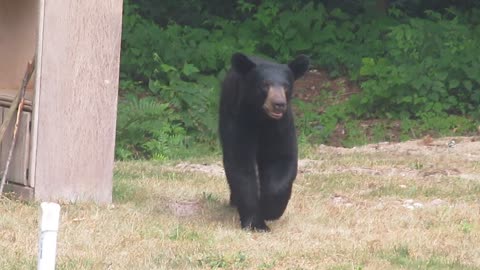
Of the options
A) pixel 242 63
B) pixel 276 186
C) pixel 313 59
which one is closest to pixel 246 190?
pixel 276 186

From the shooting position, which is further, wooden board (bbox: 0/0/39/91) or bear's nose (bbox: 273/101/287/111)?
wooden board (bbox: 0/0/39/91)

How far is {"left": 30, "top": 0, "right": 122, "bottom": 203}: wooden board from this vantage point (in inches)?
368

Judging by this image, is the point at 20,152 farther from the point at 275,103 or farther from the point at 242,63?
the point at 275,103

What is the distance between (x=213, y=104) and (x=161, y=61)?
7.87ft

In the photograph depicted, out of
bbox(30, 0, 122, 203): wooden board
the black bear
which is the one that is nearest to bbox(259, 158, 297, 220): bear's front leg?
the black bear

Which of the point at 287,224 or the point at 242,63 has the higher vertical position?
the point at 242,63

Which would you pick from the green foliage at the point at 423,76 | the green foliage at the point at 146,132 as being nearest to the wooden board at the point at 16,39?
the green foliage at the point at 146,132

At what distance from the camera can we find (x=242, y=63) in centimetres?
898

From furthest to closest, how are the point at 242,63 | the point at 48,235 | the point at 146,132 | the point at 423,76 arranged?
the point at 423,76, the point at 146,132, the point at 242,63, the point at 48,235

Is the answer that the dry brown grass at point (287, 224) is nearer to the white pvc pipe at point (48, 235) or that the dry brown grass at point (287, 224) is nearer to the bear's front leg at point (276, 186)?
the bear's front leg at point (276, 186)

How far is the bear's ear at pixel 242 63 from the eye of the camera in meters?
8.94

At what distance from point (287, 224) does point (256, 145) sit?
70 cm

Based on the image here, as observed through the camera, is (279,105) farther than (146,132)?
No

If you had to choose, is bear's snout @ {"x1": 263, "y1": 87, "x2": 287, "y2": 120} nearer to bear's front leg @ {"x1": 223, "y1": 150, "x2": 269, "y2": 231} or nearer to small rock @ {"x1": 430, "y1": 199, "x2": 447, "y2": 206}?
bear's front leg @ {"x1": 223, "y1": 150, "x2": 269, "y2": 231}
